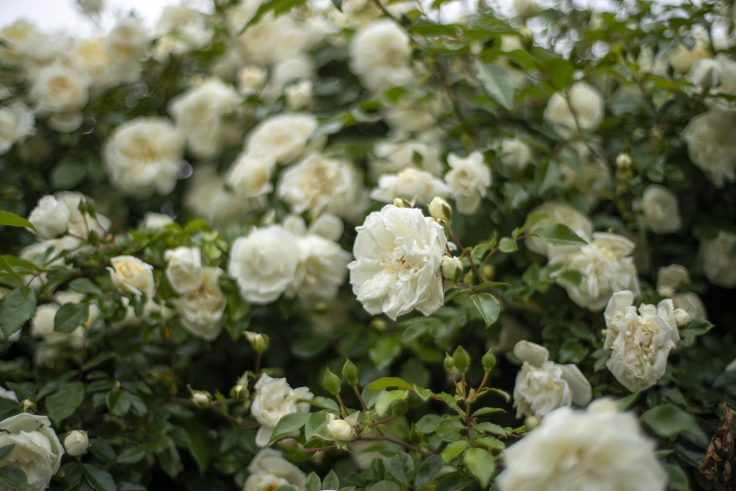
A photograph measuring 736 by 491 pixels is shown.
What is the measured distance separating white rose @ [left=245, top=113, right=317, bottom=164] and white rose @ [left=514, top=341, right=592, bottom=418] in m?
0.54

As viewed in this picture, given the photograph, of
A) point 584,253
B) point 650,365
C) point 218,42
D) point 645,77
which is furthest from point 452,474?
→ point 218,42

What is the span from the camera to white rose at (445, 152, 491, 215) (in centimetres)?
85

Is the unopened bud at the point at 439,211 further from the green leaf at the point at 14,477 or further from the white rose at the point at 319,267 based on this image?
the green leaf at the point at 14,477

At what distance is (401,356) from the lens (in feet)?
3.15

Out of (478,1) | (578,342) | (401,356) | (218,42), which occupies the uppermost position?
(478,1)

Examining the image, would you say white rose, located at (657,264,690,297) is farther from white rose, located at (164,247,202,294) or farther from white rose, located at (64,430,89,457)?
white rose, located at (64,430,89,457)

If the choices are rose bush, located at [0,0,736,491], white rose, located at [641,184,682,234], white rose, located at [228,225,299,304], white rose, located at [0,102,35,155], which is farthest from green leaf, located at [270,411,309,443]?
white rose, located at [0,102,35,155]

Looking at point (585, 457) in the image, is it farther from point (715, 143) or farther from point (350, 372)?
point (715, 143)

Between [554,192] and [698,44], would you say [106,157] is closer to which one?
[554,192]

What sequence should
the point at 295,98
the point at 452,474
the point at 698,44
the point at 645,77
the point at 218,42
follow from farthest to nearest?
the point at 218,42 → the point at 295,98 → the point at 698,44 → the point at 645,77 → the point at 452,474

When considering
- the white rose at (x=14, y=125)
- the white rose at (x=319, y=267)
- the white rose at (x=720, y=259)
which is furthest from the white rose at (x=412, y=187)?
the white rose at (x=14, y=125)

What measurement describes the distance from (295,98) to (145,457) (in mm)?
687

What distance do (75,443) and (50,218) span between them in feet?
0.98

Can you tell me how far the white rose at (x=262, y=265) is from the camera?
2.79 ft
